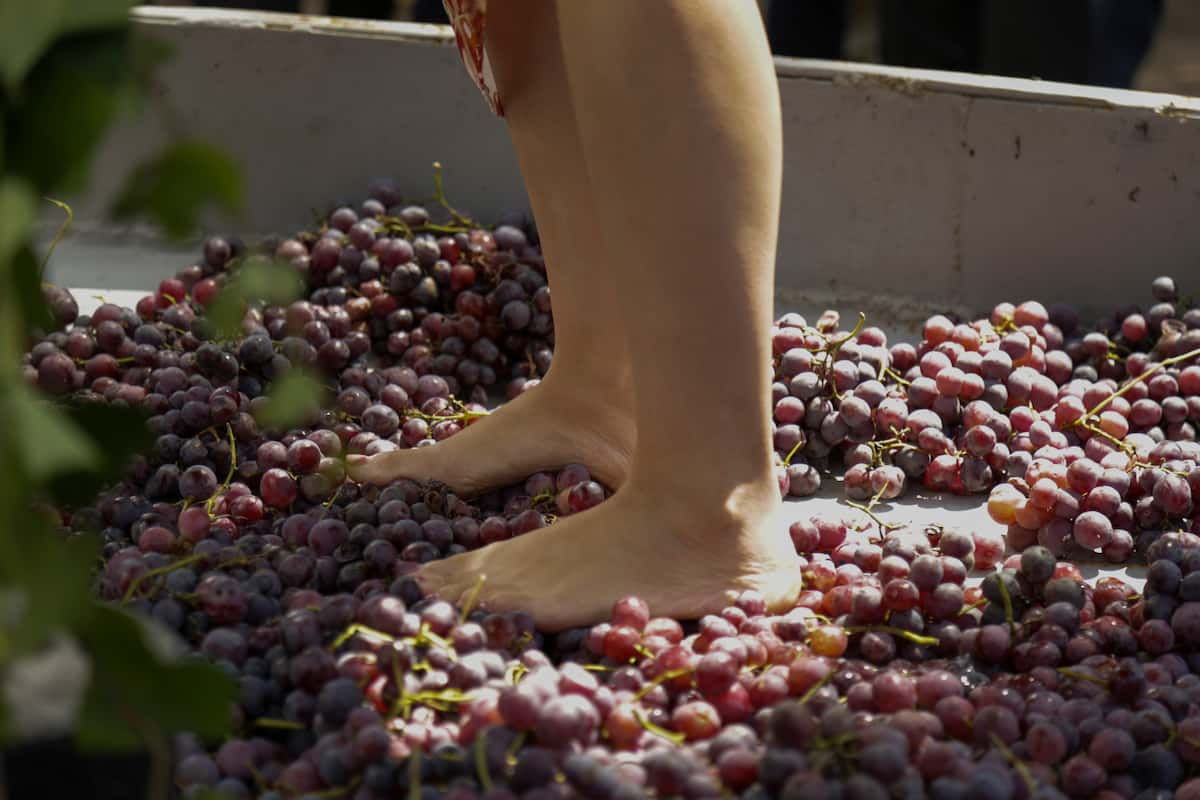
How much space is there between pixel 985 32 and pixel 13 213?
122 inches

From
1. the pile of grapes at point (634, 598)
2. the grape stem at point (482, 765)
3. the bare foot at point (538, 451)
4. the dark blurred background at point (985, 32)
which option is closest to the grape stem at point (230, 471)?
the pile of grapes at point (634, 598)

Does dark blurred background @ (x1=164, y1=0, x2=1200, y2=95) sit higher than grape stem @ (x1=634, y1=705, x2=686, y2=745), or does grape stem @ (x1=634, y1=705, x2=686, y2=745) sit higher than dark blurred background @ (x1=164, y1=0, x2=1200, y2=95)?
dark blurred background @ (x1=164, y1=0, x2=1200, y2=95)

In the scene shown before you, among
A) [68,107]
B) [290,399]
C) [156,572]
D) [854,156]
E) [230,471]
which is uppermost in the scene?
[68,107]

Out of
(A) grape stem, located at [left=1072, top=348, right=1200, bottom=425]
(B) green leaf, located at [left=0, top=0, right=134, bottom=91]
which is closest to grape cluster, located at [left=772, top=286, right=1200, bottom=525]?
(A) grape stem, located at [left=1072, top=348, right=1200, bottom=425]

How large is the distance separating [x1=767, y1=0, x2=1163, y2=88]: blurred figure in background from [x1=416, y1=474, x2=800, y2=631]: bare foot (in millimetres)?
2219

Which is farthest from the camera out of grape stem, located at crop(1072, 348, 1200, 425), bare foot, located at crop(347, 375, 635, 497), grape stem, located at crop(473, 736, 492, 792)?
grape stem, located at crop(1072, 348, 1200, 425)

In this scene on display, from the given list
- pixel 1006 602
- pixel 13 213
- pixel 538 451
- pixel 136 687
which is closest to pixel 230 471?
pixel 538 451

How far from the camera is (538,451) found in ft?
5.20

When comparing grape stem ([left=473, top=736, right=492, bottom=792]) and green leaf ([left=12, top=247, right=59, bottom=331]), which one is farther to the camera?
grape stem ([left=473, top=736, right=492, bottom=792])

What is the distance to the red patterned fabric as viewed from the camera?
147cm

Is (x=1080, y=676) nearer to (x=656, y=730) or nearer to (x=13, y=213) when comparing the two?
(x=656, y=730)

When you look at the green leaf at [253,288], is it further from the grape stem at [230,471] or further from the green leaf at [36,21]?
the grape stem at [230,471]

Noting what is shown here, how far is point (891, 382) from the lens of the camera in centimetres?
192

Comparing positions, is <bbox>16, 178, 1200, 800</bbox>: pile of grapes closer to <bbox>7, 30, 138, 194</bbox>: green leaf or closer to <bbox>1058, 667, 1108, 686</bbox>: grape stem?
<bbox>1058, 667, 1108, 686</bbox>: grape stem
